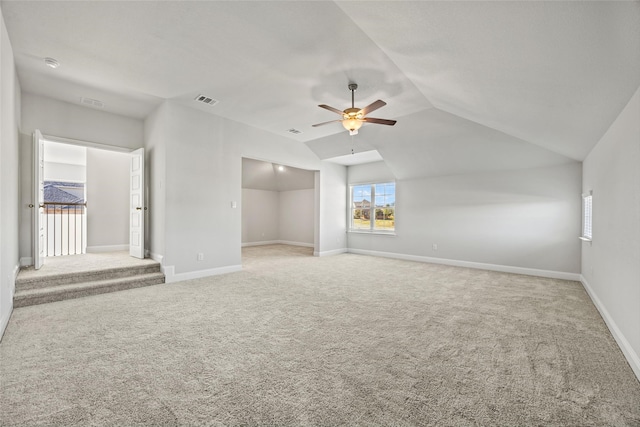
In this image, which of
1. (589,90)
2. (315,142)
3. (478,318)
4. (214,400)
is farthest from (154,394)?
(315,142)

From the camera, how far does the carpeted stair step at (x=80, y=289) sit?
3.50 meters

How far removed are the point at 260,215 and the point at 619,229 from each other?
939 centimetres

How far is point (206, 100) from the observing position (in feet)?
15.3

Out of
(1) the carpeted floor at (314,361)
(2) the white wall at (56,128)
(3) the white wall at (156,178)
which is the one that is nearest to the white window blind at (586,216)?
(1) the carpeted floor at (314,361)

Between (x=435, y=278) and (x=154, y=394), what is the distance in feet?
15.3

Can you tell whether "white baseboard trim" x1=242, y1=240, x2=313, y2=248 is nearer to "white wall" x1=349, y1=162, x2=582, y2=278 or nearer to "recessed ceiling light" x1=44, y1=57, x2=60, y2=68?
"white wall" x1=349, y1=162, x2=582, y2=278

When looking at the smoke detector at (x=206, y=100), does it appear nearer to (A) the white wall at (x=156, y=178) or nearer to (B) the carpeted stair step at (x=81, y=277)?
(A) the white wall at (x=156, y=178)

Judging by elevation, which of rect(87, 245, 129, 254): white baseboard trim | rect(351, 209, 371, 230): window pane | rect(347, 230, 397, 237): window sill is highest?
rect(351, 209, 371, 230): window pane

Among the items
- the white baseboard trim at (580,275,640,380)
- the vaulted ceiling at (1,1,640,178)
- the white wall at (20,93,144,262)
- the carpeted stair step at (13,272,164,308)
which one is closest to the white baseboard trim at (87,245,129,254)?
the white wall at (20,93,144,262)

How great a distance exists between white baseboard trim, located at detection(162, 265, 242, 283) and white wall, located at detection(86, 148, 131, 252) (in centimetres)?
266

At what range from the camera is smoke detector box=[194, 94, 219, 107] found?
453 cm

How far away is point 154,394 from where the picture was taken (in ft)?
6.05

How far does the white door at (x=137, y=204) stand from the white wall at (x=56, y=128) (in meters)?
0.43

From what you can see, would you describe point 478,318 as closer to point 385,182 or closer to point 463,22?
point 463,22
